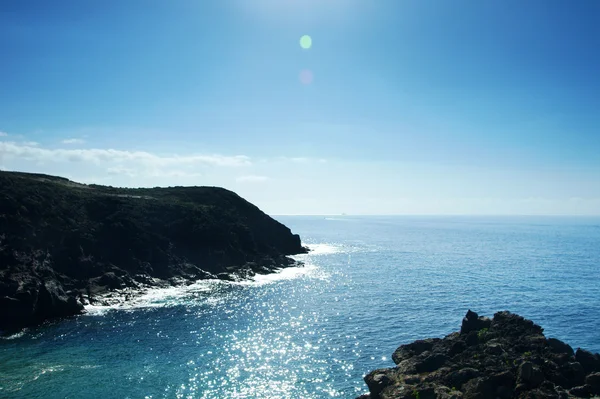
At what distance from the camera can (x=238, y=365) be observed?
1729 inches

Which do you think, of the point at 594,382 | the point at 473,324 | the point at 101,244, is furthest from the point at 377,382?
the point at 101,244

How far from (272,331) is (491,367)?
111 feet

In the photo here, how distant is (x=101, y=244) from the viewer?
9212 cm

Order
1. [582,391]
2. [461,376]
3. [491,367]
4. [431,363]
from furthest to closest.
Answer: [431,363]
[461,376]
[491,367]
[582,391]

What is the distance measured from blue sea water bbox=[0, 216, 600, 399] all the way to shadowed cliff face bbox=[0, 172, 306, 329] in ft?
24.6

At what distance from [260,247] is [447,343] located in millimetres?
97747

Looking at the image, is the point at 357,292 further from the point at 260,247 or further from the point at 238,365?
the point at 260,247

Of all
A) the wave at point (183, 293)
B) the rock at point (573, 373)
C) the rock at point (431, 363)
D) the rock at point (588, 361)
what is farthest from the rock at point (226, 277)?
the rock at point (573, 373)

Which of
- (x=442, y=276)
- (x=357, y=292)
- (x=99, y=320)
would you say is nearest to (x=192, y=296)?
(x=99, y=320)

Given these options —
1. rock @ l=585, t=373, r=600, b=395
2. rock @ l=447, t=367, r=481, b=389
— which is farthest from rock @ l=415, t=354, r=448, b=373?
rock @ l=585, t=373, r=600, b=395

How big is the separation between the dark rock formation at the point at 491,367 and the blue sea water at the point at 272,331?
6.47 metres

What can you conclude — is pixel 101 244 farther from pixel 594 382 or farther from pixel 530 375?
pixel 594 382

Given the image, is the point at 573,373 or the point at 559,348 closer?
the point at 573,373

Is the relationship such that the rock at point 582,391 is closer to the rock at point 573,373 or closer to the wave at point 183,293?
the rock at point 573,373
